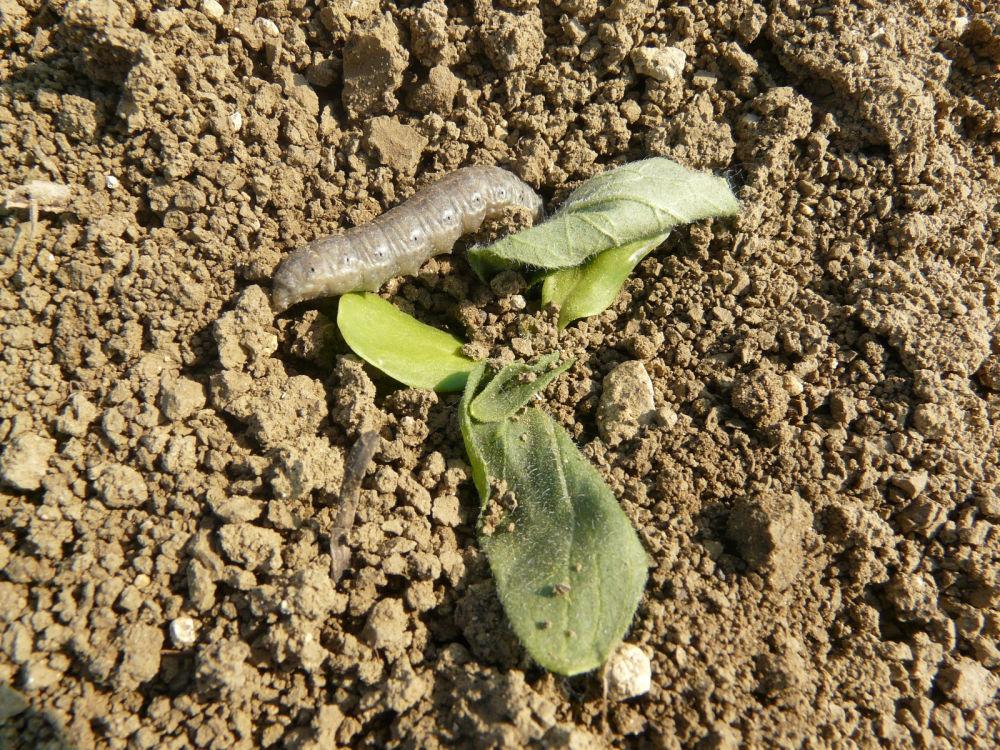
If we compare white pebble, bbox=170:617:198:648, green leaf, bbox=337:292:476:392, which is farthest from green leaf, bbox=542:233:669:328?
white pebble, bbox=170:617:198:648

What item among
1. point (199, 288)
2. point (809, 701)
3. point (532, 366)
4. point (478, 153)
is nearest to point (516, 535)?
point (532, 366)

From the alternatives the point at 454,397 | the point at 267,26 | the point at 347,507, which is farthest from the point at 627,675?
the point at 267,26

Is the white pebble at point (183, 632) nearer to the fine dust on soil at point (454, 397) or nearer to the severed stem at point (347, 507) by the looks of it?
the fine dust on soil at point (454, 397)

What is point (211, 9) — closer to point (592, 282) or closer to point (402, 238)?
point (402, 238)

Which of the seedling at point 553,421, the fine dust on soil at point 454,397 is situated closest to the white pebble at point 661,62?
the fine dust on soil at point 454,397

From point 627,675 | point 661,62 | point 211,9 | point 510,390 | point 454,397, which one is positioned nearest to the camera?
point 627,675

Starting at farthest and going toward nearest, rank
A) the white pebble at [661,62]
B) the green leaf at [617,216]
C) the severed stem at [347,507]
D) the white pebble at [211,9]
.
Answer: the white pebble at [661,62], the white pebble at [211,9], the green leaf at [617,216], the severed stem at [347,507]
